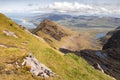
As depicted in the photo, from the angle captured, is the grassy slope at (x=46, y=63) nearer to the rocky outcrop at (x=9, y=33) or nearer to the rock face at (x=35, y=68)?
the rocky outcrop at (x=9, y=33)

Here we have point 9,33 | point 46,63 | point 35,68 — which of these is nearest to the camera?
point 35,68

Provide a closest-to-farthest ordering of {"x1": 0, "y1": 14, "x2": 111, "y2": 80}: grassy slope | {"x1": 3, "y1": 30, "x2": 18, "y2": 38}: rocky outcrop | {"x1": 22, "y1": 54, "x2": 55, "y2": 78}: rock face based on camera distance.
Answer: {"x1": 0, "y1": 14, "x2": 111, "y2": 80}: grassy slope, {"x1": 22, "y1": 54, "x2": 55, "y2": 78}: rock face, {"x1": 3, "y1": 30, "x2": 18, "y2": 38}: rocky outcrop

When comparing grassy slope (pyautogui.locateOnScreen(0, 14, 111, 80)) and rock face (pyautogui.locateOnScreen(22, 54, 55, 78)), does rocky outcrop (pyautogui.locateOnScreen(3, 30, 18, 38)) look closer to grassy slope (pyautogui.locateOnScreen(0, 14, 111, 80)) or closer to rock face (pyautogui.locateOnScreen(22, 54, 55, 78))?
grassy slope (pyautogui.locateOnScreen(0, 14, 111, 80))

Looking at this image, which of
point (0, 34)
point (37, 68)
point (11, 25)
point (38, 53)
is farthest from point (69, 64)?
point (11, 25)

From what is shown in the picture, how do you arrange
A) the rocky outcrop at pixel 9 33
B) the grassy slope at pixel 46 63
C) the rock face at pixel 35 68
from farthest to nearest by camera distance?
1. the rocky outcrop at pixel 9 33
2. the rock face at pixel 35 68
3. the grassy slope at pixel 46 63

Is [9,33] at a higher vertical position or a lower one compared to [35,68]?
higher

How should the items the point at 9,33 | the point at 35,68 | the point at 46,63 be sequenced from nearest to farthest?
the point at 35,68, the point at 46,63, the point at 9,33

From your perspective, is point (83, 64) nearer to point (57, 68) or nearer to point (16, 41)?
point (57, 68)

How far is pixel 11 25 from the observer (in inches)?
2992

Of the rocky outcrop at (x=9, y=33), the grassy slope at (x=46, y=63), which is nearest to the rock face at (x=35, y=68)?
the grassy slope at (x=46, y=63)

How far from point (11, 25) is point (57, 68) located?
110 feet

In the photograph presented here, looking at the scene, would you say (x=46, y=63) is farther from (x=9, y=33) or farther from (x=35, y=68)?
(x=9, y=33)

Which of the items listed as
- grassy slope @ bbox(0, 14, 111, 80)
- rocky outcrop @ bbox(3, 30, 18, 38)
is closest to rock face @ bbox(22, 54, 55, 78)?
grassy slope @ bbox(0, 14, 111, 80)

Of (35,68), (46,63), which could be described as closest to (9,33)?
(46,63)
